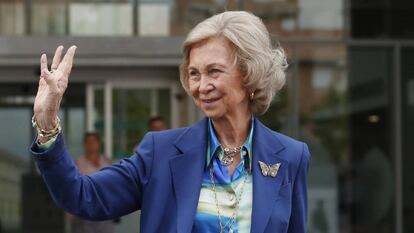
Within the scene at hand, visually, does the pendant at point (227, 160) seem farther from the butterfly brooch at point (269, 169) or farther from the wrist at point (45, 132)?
the wrist at point (45, 132)

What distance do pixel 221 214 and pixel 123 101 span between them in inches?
358

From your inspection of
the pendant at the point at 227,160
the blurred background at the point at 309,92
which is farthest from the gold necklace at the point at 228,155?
the blurred background at the point at 309,92

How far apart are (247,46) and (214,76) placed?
0.14 metres

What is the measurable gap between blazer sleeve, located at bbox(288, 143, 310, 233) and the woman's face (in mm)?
371

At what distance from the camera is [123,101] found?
11.8m

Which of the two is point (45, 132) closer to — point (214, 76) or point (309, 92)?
point (214, 76)

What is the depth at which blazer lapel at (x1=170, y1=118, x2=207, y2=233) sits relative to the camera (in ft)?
8.96

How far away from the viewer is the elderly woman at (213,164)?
275 centimetres

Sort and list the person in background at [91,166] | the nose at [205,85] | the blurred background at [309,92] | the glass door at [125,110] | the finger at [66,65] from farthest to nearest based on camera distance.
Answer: the glass door at [125,110] → the blurred background at [309,92] → the person in background at [91,166] → the nose at [205,85] → the finger at [66,65]

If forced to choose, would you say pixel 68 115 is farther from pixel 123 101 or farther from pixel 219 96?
pixel 219 96

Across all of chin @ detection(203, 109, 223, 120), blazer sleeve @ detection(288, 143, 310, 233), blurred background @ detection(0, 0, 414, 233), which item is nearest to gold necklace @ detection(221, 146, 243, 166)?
chin @ detection(203, 109, 223, 120)

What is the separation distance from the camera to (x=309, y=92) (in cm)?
1148

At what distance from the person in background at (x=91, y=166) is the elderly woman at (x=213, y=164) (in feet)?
23.2

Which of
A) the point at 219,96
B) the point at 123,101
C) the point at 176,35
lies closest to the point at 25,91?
the point at 123,101
